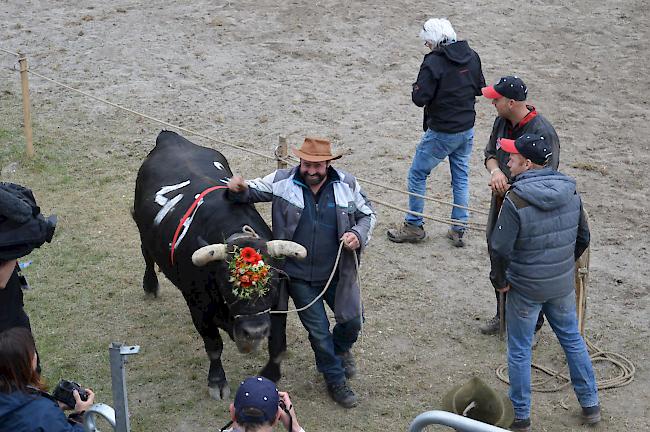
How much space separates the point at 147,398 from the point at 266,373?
86 cm

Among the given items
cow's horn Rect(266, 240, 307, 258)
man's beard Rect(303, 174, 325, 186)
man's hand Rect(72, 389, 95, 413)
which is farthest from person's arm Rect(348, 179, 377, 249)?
man's hand Rect(72, 389, 95, 413)

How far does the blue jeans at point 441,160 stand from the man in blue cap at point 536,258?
2512 millimetres

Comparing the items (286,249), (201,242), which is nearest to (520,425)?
(286,249)

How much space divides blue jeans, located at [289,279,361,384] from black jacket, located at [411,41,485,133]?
9.02ft

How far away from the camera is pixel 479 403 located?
5156mm

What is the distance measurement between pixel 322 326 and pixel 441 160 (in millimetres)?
3008

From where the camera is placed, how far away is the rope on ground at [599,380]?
6.37 meters

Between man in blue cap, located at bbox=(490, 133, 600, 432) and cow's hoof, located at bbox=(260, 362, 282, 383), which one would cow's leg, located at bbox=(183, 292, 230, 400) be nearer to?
cow's hoof, located at bbox=(260, 362, 282, 383)

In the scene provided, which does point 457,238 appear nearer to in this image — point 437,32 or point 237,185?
point 437,32

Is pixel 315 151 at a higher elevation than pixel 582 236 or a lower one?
higher

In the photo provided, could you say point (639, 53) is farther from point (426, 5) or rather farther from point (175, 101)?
point (175, 101)

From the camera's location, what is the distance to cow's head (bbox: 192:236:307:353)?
5.67 meters

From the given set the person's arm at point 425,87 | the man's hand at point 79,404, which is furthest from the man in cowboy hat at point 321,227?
the person's arm at point 425,87

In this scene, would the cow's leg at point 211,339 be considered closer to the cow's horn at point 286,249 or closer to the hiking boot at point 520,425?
the cow's horn at point 286,249
